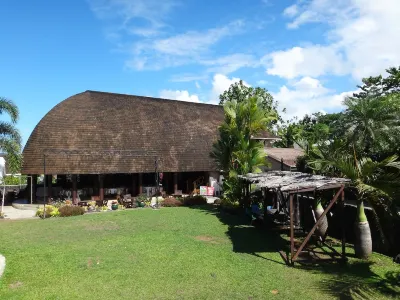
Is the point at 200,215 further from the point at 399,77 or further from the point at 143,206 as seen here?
the point at 399,77

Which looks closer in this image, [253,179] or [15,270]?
[15,270]

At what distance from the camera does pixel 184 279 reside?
30.3 feet

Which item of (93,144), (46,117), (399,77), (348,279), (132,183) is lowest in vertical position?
(348,279)

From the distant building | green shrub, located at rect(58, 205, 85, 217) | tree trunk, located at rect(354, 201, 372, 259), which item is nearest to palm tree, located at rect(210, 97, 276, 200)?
the distant building

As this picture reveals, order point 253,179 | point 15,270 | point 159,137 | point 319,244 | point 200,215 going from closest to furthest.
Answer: point 15,270, point 319,244, point 253,179, point 200,215, point 159,137

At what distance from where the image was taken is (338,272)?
985 centimetres

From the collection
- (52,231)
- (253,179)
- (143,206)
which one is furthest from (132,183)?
(253,179)

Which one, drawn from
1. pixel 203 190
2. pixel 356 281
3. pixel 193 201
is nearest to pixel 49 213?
pixel 193 201

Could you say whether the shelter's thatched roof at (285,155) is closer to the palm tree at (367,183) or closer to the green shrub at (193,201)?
the green shrub at (193,201)

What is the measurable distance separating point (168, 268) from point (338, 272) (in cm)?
494

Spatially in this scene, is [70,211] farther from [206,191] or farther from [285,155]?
[285,155]

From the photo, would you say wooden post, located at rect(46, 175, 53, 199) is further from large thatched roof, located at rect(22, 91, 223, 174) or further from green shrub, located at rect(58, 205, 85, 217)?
green shrub, located at rect(58, 205, 85, 217)

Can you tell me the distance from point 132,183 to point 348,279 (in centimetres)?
1966

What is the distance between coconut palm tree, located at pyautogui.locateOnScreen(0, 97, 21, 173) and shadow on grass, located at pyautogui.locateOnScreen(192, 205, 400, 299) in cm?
1303
